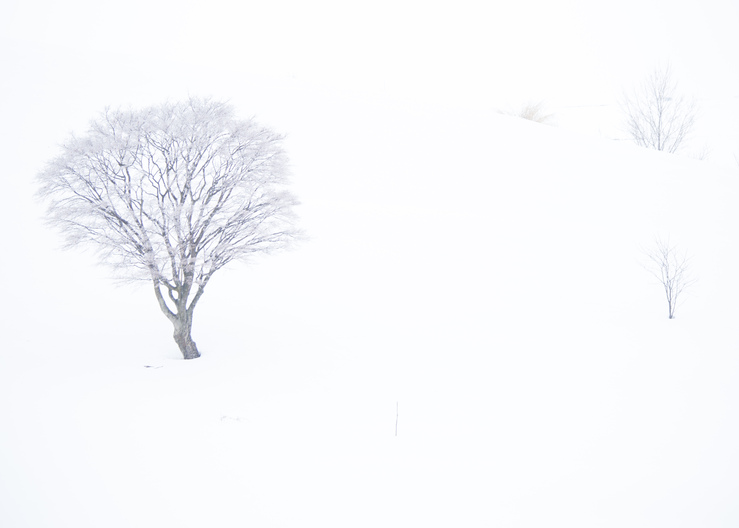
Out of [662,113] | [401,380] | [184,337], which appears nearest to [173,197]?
[184,337]

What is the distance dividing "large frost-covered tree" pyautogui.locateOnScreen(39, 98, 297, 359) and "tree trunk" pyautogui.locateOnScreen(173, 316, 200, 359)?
2cm

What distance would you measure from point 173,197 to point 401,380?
5555mm

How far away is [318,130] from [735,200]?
62.5 ft

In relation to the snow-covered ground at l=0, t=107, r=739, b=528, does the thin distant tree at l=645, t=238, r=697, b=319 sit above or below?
above

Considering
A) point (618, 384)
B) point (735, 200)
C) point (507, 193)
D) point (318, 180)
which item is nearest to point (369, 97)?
point (318, 180)

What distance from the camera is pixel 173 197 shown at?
28.8 feet

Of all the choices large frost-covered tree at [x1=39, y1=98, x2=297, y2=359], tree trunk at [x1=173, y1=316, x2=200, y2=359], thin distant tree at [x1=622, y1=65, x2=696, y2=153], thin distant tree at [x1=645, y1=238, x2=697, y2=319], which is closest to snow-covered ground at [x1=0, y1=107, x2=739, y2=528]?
tree trunk at [x1=173, y1=316, x2=200, y2=359]

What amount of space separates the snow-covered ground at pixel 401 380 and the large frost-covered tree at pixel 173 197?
1993 millimetres

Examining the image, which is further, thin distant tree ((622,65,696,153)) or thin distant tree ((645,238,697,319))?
thin distant tree ((622,65,696,153))

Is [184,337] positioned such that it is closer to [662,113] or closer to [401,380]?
[401,380]

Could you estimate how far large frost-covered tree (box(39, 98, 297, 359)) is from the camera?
8.46 meters

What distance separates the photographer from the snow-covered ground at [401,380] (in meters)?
5.05

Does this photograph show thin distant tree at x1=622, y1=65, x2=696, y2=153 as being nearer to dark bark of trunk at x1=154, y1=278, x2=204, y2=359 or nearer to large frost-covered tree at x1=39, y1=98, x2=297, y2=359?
large frost-covered tree at x1=39, y1=98, x2=297, y2=359

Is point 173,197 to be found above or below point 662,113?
below
